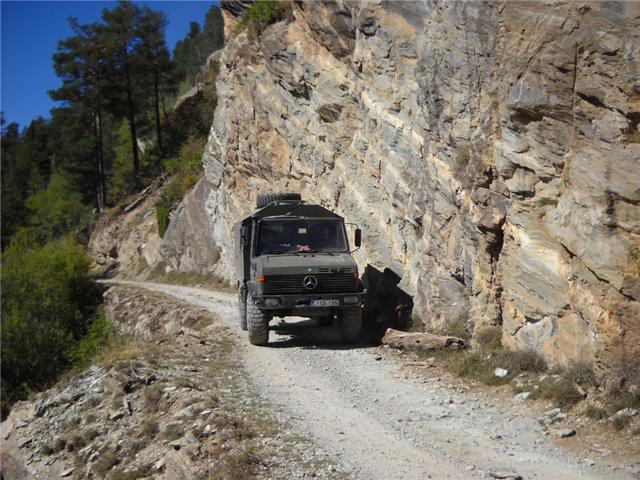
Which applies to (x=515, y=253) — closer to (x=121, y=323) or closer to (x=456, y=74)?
(x=456, y=74)

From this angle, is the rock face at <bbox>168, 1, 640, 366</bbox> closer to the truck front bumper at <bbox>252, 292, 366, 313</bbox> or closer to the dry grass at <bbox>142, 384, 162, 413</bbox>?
the truck front bumper at <bbox>252, 292, 366, 313</bbox>

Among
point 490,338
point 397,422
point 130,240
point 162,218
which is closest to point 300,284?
point 490,338

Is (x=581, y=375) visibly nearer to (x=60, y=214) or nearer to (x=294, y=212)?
(x=294, y=212)

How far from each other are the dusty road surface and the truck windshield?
2.37 meters

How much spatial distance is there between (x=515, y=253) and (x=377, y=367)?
318cm

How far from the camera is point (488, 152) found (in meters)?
11.0

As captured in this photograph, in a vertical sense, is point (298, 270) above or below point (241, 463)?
above

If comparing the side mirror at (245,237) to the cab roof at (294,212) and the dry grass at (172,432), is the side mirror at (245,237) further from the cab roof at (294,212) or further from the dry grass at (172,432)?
the dry grass at (172,432)

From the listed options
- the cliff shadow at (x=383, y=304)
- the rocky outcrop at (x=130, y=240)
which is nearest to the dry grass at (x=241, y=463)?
the cliff shadow at (x=383, y=304)

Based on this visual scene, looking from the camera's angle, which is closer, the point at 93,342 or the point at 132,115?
the point at 93,342

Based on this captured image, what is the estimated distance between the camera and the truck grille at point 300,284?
1254cm

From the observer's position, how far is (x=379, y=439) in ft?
24.6

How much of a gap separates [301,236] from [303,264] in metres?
1.27

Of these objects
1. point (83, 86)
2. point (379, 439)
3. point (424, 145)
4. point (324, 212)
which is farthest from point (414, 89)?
point (83, 86)
